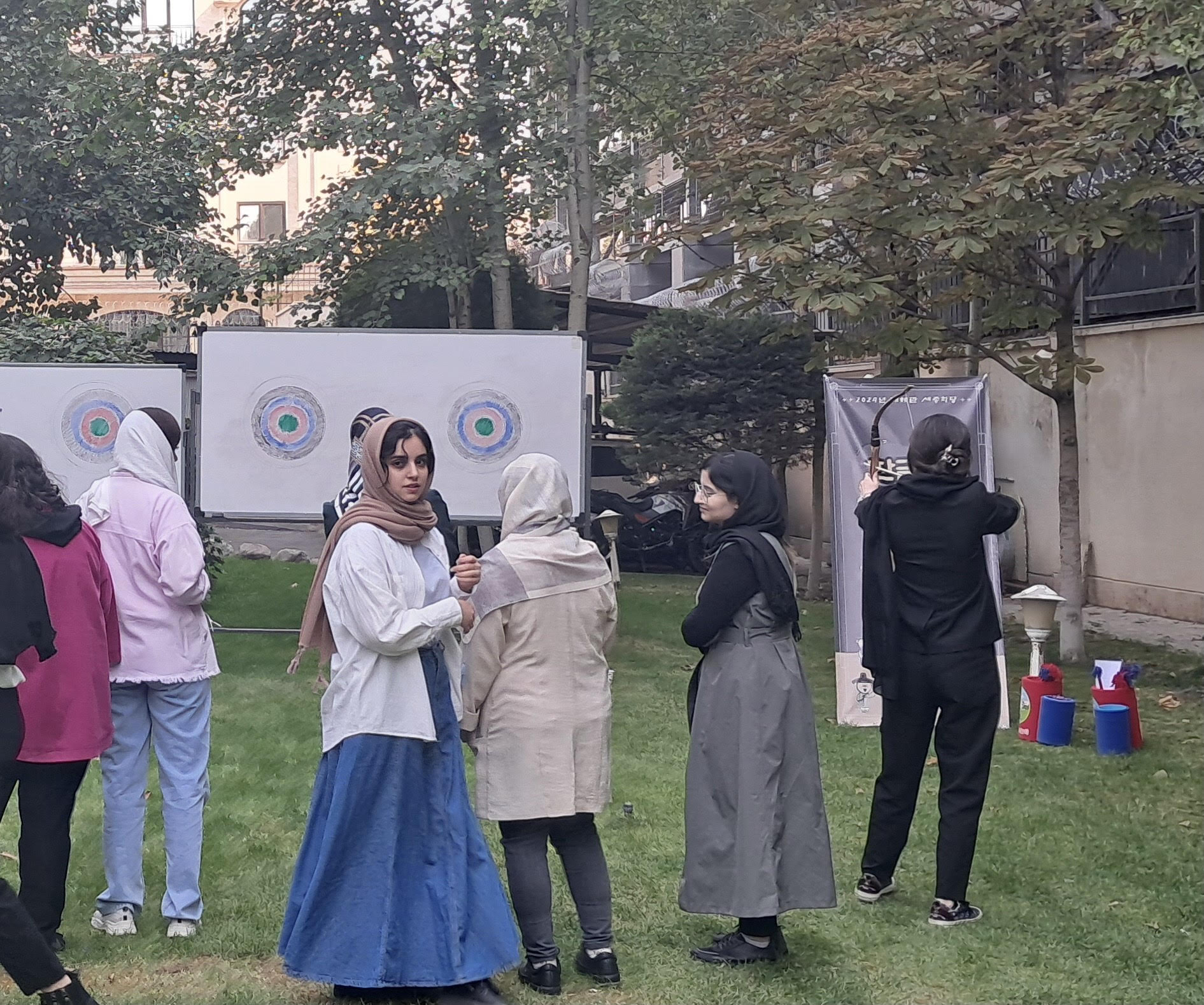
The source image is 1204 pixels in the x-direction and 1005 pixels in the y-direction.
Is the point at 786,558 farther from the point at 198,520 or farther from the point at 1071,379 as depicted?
the point at 198,520

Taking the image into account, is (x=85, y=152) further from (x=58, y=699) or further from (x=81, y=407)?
(x=58, y=699)

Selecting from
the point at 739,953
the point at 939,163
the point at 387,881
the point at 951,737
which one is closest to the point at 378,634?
the point at 387,881

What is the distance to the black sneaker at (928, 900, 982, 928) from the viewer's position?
4879 millimetres

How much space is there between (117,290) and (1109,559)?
25.5 m

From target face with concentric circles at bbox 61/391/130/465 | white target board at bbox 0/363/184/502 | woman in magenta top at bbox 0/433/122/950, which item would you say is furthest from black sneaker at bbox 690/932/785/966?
target face with concentric circles at bbox 61/391/130/465

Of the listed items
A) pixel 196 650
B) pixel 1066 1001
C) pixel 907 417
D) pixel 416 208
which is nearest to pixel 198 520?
pixel 416 208

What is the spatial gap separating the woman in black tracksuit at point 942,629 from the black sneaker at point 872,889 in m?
0.26

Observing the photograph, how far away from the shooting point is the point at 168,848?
4.79m

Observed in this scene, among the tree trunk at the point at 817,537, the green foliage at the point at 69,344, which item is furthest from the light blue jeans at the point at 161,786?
the tree trunk at the point at 817,537

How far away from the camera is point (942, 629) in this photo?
4.86 metres

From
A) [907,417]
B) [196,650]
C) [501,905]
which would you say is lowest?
[501,905]

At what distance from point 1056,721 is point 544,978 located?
4.46 m

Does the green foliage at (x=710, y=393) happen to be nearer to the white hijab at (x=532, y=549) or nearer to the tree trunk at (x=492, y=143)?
the tree trunk at (x=492, y=143)

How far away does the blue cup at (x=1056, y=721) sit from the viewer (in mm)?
7816
